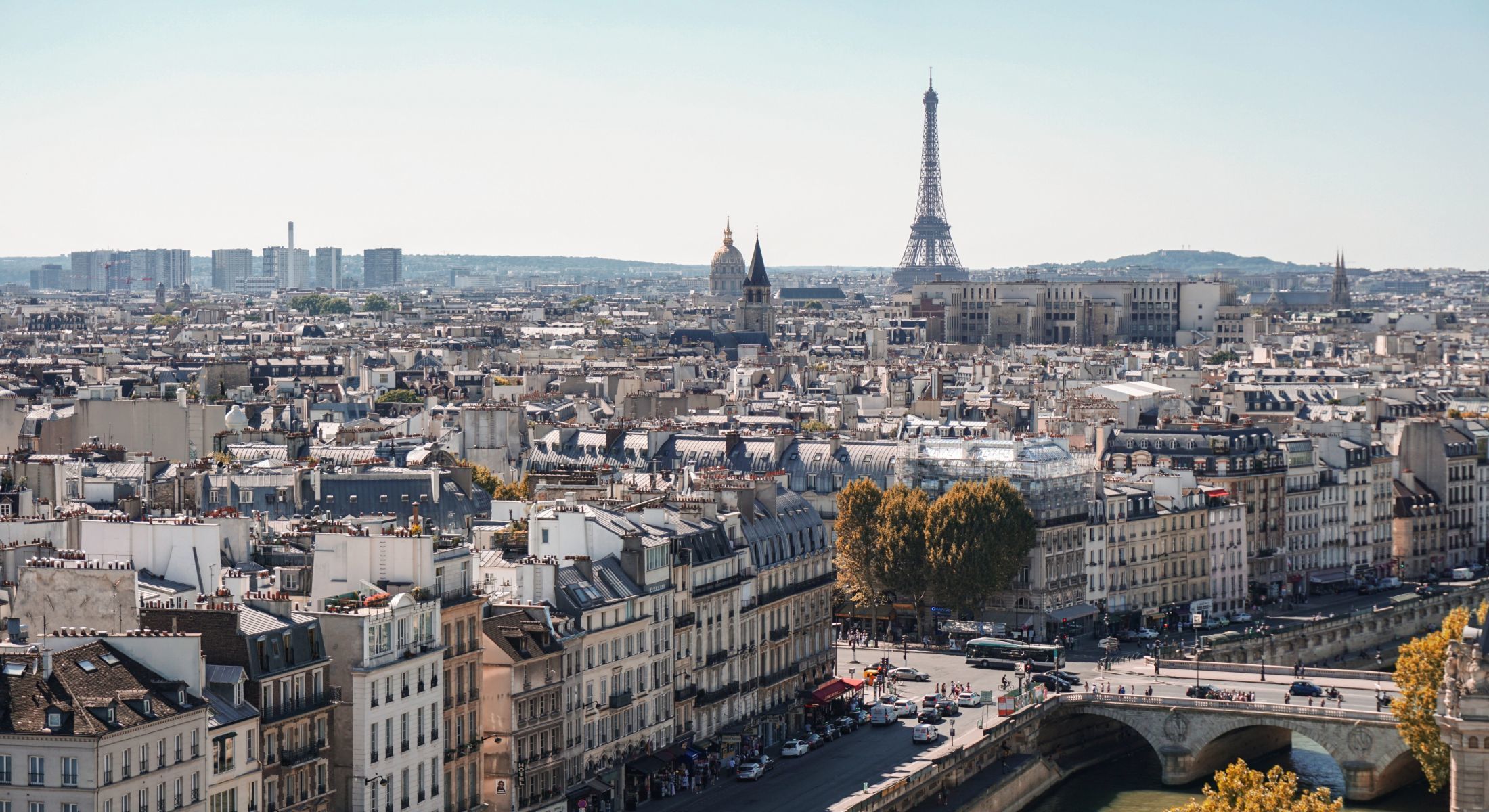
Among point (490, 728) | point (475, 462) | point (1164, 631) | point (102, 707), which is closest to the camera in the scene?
point (102, 707)

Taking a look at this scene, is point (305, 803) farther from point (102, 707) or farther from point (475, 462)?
point (475, 462)

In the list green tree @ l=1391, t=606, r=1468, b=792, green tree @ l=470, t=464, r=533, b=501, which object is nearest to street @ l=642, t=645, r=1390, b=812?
green tree @ l=1391, t=606, r=1468, b=792

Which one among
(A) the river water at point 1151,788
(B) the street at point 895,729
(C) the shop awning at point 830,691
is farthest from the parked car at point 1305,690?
(C) the shop awning at point 830,691

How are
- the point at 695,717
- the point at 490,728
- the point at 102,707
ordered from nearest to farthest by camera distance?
the point at 102,707 → the point at 490,728 → the point at 695,717

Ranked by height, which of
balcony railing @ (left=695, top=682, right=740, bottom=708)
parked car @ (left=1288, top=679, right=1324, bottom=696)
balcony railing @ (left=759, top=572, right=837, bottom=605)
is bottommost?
parked car @ (left=1288, top=679, right=1324, bottom=696)

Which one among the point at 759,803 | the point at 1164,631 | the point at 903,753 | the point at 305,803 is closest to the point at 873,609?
the point at 1164,631

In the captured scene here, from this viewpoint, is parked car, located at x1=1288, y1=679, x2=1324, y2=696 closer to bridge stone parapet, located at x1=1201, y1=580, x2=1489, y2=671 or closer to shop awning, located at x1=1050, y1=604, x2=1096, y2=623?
bridge stone parapet, located at x1=1201, y1=580, x2=1489, y2=671
